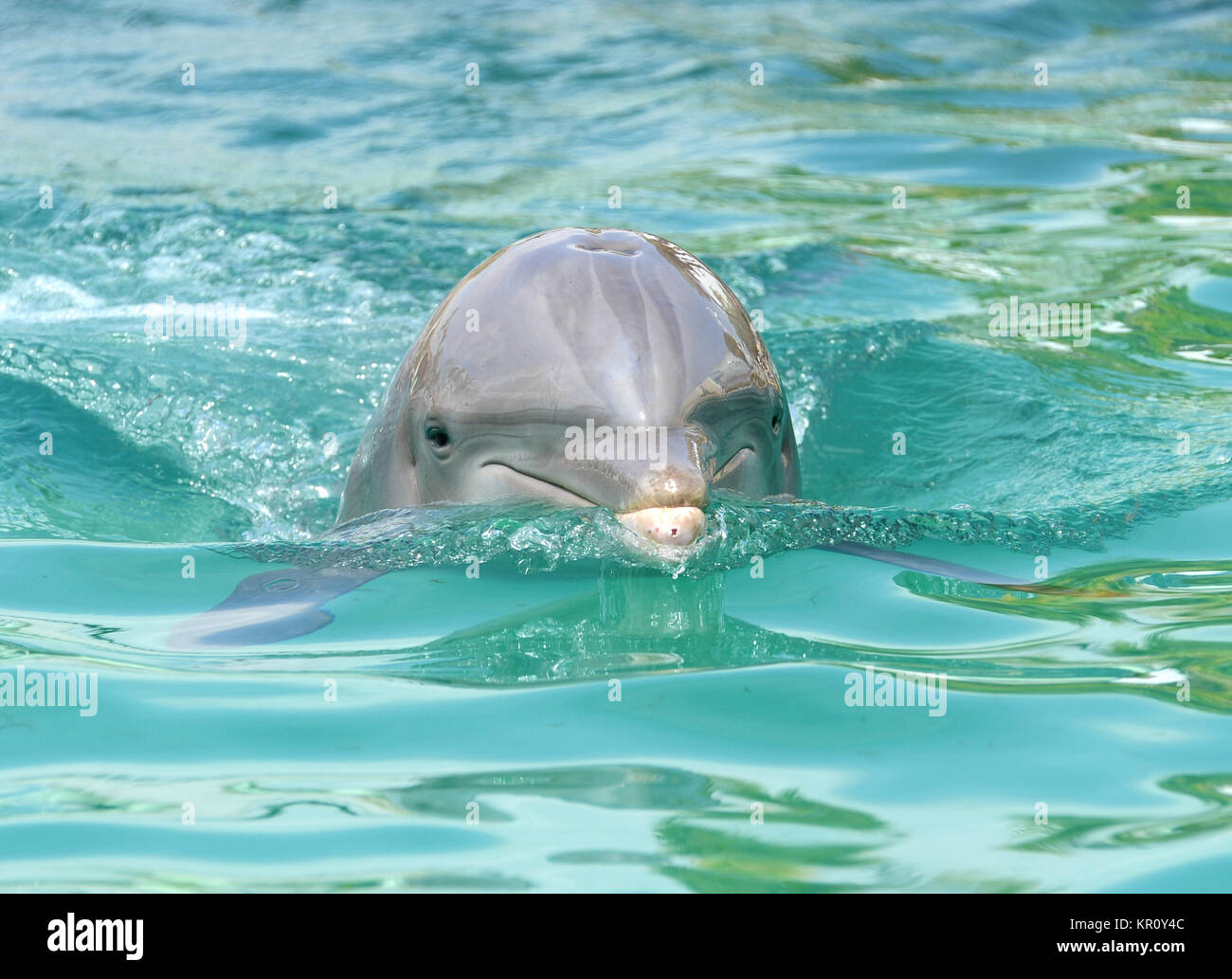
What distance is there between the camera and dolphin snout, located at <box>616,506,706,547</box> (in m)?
4.30

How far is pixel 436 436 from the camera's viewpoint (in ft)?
17.4

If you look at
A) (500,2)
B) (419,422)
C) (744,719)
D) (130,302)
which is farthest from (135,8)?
(744,719)

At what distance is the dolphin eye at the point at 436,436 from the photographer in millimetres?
5266
